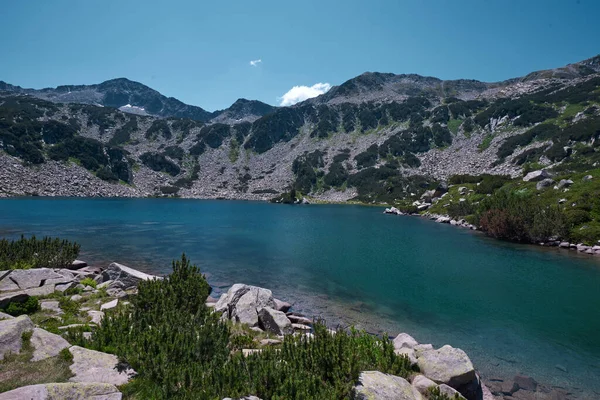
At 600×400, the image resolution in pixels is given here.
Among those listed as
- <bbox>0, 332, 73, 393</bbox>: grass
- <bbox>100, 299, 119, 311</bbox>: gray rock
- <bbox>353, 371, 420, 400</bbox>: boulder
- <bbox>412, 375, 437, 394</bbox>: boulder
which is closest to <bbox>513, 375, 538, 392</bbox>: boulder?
<bbox>412, 375, 437, 394</bbox>: boulder

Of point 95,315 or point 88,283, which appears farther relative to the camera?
point 88,283

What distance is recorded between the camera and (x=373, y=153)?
584 ft

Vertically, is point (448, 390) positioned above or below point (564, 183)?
below

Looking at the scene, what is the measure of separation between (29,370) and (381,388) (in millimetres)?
8809

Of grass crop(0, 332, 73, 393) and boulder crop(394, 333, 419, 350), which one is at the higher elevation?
grass crop(0, 332, 73, 393)

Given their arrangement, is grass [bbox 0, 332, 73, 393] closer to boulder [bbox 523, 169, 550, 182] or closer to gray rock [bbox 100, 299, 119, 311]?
gray rock [bbox 100, 299, 119, 311]

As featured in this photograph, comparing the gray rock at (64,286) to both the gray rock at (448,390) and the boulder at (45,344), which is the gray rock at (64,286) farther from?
the gray rock at (448,390)

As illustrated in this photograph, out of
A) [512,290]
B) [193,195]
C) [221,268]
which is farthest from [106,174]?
[512,290]

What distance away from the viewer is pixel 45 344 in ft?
29.1

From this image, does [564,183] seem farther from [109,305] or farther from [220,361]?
[109,305]

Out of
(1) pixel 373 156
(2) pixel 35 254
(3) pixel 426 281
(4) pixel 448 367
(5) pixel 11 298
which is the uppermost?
(1) pixel 373 156

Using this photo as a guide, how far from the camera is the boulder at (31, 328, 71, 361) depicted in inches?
335

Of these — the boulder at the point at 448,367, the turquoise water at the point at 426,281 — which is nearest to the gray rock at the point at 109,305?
the turquoise water at the point at 426,281

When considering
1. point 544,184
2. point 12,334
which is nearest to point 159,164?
point 544,184
